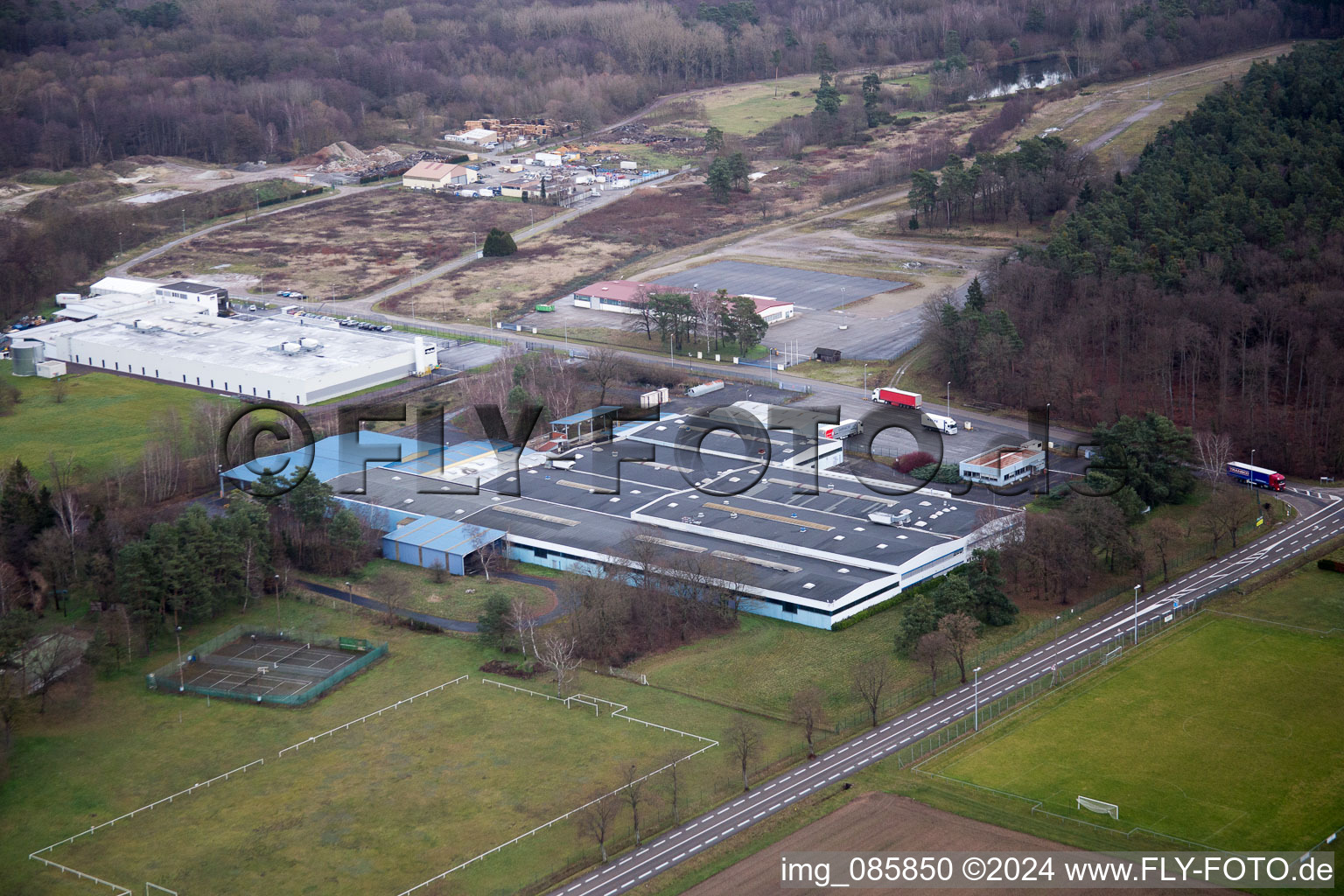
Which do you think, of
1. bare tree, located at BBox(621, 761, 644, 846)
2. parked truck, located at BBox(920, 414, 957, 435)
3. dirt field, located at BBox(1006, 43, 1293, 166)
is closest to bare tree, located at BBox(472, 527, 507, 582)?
bare tree, located at BBox(621, 761, 644, 846)

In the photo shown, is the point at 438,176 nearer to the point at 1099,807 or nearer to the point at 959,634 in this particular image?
the point at 959,634

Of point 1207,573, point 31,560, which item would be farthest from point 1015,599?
point 31,560

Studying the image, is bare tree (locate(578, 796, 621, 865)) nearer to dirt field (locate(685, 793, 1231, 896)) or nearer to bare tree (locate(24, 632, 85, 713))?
dirt field (locate(685, 793, 1231, 896))

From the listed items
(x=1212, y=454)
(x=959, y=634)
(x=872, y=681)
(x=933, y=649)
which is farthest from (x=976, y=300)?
(x=872, y=681)

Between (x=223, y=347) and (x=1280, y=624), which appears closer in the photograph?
(x=1280, y=624)

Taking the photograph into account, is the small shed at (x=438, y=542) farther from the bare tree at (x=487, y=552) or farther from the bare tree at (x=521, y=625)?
the bare tree at (x=521, y=625)
